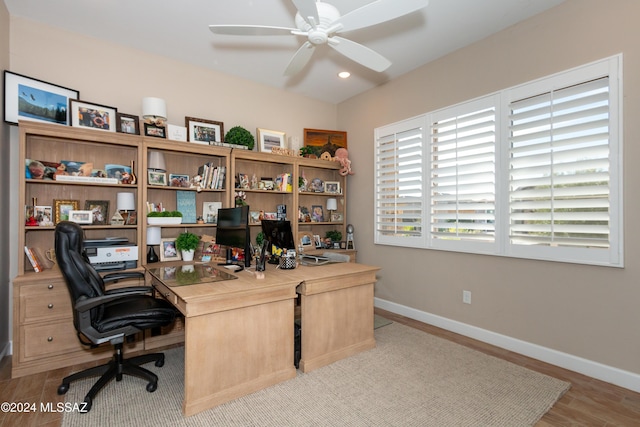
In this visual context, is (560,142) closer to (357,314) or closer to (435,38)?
(435,38)

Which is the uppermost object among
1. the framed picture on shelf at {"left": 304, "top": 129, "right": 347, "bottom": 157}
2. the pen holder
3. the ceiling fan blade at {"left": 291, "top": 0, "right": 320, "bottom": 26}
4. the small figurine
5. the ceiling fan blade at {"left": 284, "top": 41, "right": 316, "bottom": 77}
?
the ceiling fan blade at {"left": 284, "top": 41, "right": 316, "bottom": 77}

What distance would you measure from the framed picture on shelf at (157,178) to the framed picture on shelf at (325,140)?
6.48 feet

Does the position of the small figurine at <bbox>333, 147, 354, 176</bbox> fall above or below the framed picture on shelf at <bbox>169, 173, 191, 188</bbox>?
above

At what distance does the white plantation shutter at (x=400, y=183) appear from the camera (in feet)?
12.0

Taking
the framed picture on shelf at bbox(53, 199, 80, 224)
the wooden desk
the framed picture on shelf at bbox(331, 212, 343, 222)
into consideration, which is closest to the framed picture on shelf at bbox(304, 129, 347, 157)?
the framed picture on shelf at bbox(331, 212, 343, 222)

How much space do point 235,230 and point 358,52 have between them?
1.78 m

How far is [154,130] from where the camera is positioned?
3.17 m

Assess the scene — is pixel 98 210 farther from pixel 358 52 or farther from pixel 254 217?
pixel 358 52

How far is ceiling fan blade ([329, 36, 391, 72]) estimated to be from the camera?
2.27 meters

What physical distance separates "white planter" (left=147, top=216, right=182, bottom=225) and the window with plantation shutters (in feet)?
8.27

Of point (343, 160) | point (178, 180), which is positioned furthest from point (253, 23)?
point (343, 160)

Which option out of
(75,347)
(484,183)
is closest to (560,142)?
(484,183)

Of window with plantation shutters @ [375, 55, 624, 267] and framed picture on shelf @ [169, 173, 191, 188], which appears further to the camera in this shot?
framed picture on shelf @ [169, 173, 191, 188]

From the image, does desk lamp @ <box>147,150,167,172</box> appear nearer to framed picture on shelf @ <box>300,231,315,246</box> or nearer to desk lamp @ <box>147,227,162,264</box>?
desk lamp @ <box>147,227,162,264</box>
